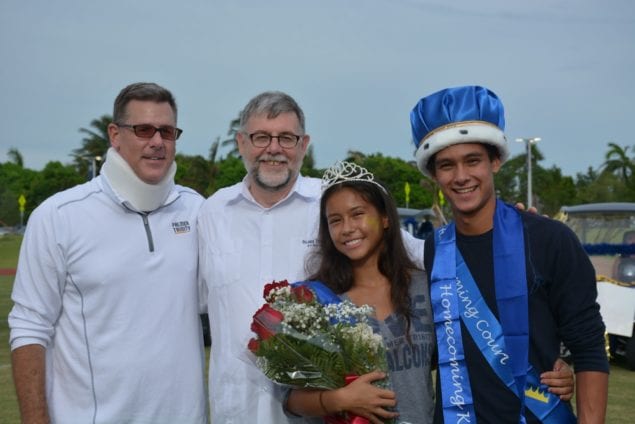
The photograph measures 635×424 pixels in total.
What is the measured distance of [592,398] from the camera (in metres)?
2.68

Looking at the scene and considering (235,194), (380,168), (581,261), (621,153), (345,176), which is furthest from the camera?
(380,168)

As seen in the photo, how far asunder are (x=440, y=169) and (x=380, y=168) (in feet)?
233

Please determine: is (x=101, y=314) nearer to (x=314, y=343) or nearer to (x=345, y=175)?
(x=314, y=343)

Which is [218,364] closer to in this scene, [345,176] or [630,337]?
[345,176]

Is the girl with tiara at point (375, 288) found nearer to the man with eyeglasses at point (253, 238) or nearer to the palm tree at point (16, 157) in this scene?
the man with eyeglasses at point (253, 238)

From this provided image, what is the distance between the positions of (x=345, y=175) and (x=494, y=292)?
82cm

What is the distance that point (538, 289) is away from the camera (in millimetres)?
2752

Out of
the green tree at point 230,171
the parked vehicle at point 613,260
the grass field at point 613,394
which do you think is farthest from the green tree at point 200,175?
the parked vehicle at point 613,260

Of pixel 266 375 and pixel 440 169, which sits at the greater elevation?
pixel 440 169

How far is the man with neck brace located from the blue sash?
A: 1.23 metres

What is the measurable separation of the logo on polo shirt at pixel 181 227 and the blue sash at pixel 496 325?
1286 millimetres

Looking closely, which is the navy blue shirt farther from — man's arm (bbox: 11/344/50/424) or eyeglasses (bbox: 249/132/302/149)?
man's arm (bbox: 11/344/50/424)

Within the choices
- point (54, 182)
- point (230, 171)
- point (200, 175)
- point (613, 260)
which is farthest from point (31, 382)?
point (54, 182)

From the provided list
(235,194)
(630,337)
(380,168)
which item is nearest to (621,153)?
(380,168)
